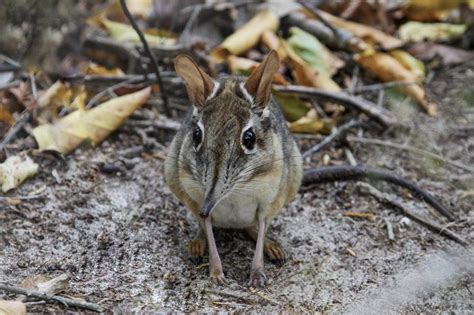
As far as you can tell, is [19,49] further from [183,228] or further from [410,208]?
[410,208]

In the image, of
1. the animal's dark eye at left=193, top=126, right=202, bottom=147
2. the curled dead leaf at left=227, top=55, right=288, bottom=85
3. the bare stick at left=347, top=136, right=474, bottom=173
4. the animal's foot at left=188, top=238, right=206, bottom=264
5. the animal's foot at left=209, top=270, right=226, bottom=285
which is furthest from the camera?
the curled dead leaf at left=227, top=55, right=288, bottom=85

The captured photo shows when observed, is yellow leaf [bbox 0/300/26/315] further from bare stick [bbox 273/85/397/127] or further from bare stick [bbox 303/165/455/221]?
bare stick [bbox 273/85/397/127]

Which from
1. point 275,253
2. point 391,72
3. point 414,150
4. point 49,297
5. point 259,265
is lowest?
point 414,150

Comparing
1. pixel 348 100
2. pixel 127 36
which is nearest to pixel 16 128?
pixel 127 36

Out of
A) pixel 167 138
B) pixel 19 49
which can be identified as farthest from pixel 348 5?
pixel 19 49

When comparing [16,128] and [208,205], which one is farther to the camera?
[16,128]

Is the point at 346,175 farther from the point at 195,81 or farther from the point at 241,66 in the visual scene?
the point at 195,81

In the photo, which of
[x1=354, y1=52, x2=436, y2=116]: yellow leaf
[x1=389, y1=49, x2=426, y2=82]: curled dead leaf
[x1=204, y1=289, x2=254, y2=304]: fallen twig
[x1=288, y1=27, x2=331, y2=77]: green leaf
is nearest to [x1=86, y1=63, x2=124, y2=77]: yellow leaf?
[x1=288, y1=27, x2=331, y2=77]: green leaf
